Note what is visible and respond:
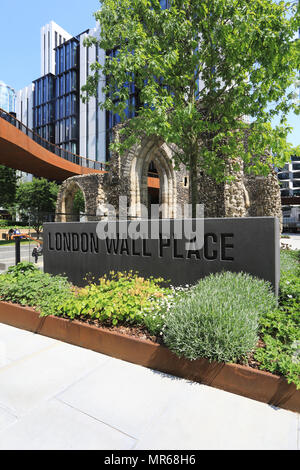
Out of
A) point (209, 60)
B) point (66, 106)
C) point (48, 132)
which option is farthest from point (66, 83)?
point (209, 60)

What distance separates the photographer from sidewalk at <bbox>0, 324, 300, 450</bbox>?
2.15m

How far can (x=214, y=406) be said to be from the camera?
254 cm

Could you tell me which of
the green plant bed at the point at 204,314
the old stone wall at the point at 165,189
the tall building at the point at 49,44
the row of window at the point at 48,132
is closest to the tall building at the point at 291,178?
the row of window at the point at 48,132

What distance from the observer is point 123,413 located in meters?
2.49

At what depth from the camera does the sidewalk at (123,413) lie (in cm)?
215

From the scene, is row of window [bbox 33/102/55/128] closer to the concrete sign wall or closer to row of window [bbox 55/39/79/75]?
row of window [bbox 55/39/79/75]

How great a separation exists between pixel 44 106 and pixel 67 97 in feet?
28.0

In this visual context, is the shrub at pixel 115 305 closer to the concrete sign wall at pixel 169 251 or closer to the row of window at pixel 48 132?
the concrete sign wall at pixel 169 251

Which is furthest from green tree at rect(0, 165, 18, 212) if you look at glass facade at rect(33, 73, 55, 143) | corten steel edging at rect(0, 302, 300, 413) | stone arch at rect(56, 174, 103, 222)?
glass facade at rect(33, 73, 55, 143)

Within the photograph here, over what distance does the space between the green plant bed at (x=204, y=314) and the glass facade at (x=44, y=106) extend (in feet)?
196

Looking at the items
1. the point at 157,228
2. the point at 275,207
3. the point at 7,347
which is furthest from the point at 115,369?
the point at 275,207

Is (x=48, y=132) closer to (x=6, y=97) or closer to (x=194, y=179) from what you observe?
(x=194, y=179)

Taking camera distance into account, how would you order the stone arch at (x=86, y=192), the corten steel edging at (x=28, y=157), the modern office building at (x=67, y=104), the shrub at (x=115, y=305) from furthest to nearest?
the modern office building at (x=67, y=104) → the stone arch at (x=86, y=192) → the corten steel edging at (x=28, y=157) → the shrub at (x=115, y=305)

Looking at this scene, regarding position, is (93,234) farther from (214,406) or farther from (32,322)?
(214,406)
